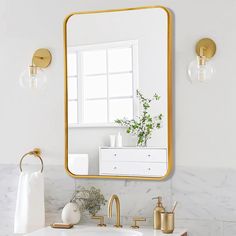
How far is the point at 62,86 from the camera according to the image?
307cm

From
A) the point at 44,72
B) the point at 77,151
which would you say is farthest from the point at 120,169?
the point at 44,72

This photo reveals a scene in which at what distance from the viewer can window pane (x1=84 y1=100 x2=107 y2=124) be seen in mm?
2943

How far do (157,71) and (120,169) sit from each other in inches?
22.0

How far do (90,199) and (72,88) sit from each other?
626mm

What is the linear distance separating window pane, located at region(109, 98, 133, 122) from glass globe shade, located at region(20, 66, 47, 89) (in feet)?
1.49

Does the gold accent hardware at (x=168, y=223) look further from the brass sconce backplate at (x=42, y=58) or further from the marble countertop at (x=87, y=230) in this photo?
the brass sconce backplate at (x=42, y=58)

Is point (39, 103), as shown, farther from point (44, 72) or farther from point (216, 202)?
point (216, 202)

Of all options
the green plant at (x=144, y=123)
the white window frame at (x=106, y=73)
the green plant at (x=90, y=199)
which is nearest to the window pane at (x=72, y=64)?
the white window frame at (x=106, y=73)

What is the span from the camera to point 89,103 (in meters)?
2.98

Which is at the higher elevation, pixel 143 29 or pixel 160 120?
pixel 143 29

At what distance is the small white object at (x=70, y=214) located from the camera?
2.85 m

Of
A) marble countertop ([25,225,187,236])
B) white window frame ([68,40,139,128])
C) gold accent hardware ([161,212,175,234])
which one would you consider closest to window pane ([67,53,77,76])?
white window frame ([68,40,139,128])

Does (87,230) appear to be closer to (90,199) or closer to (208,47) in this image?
(90,199)

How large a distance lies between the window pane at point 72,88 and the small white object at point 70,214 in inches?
23.8
